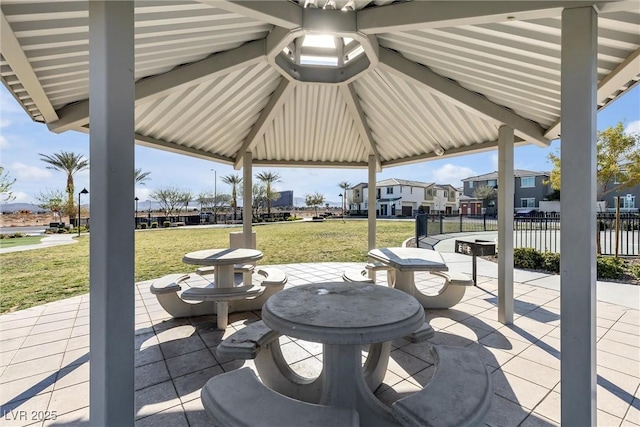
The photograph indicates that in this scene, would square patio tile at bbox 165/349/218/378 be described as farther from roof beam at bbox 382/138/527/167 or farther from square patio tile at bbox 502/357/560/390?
roof beam at bbox 382/138/527/167

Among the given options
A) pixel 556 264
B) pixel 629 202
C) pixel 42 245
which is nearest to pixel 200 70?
pixel 556 264

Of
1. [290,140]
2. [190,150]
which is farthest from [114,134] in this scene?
[290,140]

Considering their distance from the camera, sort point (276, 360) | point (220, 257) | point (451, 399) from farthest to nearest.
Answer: point (220, 257)
point (276, 360)
point (451, 399)

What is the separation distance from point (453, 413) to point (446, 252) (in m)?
10.6

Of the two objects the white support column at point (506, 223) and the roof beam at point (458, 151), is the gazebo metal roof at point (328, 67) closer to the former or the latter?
the roof beam at point (458, 151)

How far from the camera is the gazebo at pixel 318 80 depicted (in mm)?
1778

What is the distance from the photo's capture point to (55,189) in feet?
89.0

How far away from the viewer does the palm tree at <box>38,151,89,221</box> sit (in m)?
25.2

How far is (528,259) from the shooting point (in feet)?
27.5

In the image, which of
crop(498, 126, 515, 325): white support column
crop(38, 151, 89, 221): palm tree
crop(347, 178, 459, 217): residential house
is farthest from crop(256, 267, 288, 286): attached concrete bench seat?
crop(347, 178, 459, 217): residential house

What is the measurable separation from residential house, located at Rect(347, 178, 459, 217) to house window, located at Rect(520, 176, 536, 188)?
15.4m

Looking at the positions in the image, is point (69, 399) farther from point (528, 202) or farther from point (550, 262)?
point (528, 202)

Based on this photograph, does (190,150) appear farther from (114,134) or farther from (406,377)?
(406,377)

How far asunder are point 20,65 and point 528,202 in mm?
45909
